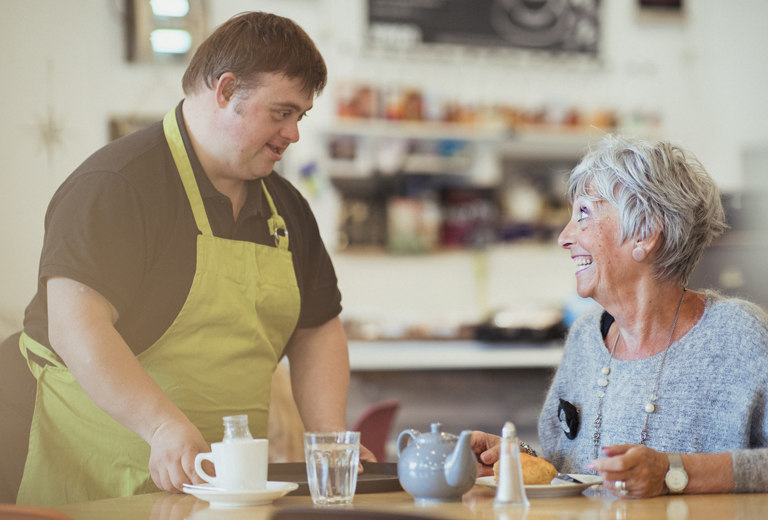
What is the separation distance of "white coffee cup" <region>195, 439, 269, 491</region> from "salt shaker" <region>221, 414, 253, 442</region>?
1 cm

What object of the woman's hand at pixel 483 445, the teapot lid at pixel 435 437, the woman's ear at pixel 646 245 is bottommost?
the woman's hand at pixel 483 445

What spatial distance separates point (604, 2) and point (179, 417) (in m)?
5.14

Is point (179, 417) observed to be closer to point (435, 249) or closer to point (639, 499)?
point (639, 499)

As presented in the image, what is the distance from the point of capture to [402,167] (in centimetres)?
555

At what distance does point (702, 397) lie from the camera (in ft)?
5.86

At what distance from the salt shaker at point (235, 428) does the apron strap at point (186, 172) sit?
54cm

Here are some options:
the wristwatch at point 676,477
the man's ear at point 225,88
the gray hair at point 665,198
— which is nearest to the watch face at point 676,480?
the wristwatch at point 676,477

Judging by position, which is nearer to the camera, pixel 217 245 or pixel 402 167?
pixel 217 245

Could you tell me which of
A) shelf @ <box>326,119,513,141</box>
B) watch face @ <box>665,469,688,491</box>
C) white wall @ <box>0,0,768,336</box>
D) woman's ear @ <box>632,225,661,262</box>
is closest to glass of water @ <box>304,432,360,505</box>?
watch face @ <box>665,469,688,491</box>

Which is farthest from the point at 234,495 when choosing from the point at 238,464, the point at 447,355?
the point at 447,355

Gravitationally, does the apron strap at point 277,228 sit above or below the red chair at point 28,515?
above

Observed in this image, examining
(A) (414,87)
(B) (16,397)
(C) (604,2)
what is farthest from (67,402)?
(C) (604,2)

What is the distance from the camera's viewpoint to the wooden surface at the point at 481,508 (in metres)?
1.34

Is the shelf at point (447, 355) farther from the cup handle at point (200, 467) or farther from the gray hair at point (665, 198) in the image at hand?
the cup handle at point (200, 467)
